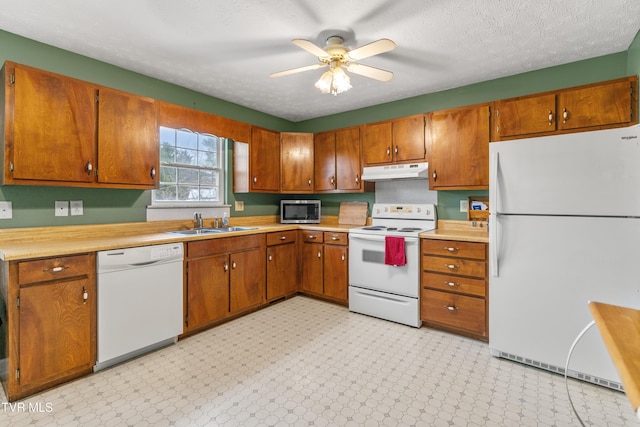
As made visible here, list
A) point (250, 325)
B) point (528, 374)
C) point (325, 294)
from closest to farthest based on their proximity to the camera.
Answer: point (528, 374) → point (250, 325) → point (325, 294)

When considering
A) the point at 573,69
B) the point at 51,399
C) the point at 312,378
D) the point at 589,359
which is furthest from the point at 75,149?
the point at 573,69

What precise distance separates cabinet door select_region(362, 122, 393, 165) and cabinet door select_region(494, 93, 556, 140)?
109 cm

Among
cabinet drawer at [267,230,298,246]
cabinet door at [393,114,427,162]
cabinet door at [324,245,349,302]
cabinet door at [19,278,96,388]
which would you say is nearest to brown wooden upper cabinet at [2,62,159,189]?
cabinet door at [19,278,96,388]

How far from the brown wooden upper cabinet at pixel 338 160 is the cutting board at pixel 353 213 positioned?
0.31 m

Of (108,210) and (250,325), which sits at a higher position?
(108,210)

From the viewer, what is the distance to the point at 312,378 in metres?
2.19

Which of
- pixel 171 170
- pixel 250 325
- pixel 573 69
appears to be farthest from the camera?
pixel 171 170

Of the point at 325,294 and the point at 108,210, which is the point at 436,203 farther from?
the point at 108,210

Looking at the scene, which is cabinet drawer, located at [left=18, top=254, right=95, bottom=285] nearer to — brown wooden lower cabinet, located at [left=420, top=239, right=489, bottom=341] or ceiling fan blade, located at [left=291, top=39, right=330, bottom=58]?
→ ceiling fan blade, located at [left=291, top=39, right=330, bottom=58]

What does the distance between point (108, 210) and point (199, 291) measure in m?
1.07

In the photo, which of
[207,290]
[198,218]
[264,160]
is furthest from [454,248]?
[198,218]

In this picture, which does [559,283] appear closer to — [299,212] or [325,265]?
[325,265]

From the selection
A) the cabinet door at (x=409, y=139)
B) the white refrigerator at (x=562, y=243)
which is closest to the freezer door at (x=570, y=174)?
the white refrigerator at (x=562, y=243)

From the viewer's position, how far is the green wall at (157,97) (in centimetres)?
238
